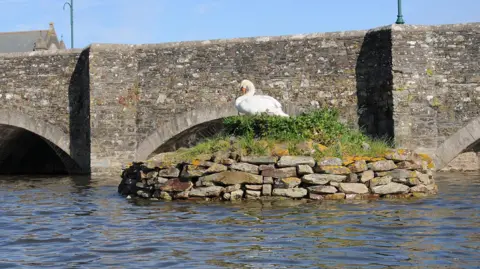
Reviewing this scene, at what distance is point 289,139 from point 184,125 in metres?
7.17

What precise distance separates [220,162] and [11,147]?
13645mm

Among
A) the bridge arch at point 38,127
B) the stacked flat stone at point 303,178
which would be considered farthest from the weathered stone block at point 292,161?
the bridge arch at point 38,127

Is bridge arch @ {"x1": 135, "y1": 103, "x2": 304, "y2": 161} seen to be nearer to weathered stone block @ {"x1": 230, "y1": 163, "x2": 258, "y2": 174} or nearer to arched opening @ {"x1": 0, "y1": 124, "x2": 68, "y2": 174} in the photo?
arched opening @ {"x1": 0, "y1": 124, "x2": 68, "y2": 174}

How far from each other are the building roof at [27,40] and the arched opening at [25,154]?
1596 centimetres

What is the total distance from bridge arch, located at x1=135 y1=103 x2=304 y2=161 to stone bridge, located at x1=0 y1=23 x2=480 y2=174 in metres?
0.02

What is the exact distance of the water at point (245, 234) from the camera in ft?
22.6

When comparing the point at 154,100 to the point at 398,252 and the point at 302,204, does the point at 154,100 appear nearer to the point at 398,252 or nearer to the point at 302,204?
the point at 302,204

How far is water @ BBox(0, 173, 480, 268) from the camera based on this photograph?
271 inches

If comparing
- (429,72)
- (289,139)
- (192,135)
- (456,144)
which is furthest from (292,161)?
(192,135)

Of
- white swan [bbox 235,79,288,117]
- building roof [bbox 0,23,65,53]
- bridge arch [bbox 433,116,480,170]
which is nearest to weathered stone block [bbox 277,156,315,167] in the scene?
white swan [bbox 235,79,288,117]

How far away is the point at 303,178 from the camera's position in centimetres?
1137

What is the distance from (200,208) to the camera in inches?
425

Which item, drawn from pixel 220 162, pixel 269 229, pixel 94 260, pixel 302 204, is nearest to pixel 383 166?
pixel 302 204

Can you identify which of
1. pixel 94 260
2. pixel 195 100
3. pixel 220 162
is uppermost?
pixel 195 100
